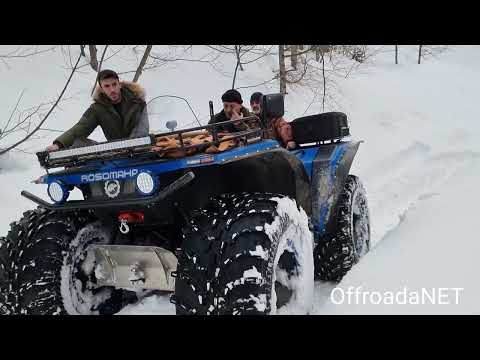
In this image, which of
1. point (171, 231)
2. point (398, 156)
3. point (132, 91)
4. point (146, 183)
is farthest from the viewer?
point (398, 156)

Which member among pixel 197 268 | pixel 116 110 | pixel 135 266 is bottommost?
pixel 135 266

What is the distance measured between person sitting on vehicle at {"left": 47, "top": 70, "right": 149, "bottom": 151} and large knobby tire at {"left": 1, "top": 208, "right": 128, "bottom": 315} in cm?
97

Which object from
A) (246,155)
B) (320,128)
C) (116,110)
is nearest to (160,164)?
(246,155)

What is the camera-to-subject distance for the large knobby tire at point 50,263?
3.12 m

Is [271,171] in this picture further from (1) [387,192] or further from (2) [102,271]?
(1) [387,192]

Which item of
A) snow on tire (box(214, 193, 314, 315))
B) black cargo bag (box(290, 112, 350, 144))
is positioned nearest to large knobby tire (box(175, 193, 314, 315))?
snow on tire (box(214, 193, 314, 315))

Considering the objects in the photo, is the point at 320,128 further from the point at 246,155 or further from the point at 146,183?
the point at 146,183

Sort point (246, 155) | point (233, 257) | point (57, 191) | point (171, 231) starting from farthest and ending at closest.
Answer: point (171, 231), point (57, 191), point (246, 155), point (233, 257)

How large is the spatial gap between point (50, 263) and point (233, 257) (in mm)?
1308

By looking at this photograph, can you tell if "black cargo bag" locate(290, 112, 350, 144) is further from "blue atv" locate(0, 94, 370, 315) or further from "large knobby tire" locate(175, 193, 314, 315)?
"large knobby tire" locate(175, 193, 314, 315)

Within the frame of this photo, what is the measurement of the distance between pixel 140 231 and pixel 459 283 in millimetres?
1997

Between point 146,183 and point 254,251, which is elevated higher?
point 146,183

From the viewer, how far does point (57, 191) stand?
3078 mm
